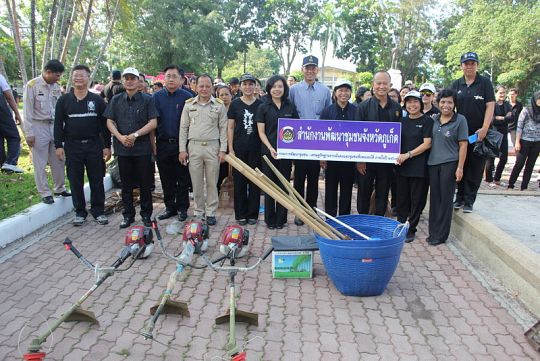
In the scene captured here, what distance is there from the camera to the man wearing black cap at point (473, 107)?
206 inches

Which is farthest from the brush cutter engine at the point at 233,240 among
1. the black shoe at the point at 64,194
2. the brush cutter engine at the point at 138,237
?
the black shoe at the point at 64,194

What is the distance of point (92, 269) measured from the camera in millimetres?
3672

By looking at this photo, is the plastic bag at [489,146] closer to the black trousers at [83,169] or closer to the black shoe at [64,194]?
the black trousers at [83,169]

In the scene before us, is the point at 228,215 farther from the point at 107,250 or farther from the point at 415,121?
the point at 415,121

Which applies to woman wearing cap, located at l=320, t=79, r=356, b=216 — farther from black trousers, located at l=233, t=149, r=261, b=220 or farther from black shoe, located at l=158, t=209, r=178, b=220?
black shoe, located at l=158, t=209, r=178, b=220

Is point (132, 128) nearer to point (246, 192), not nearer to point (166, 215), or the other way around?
point (166, 215)

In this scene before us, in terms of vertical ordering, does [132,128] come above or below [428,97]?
below

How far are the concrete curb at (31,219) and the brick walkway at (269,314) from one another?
0.38m

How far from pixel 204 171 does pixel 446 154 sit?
9.98 feet

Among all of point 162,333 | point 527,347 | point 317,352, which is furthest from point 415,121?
point 162,333

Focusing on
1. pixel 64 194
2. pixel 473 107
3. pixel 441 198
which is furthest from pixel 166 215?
pixel 473 107

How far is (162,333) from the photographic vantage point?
3385 millimetres

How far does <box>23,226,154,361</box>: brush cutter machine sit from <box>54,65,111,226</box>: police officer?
5.48 ft

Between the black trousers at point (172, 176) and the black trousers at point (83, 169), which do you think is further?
the black trousers at point (172, 176)
